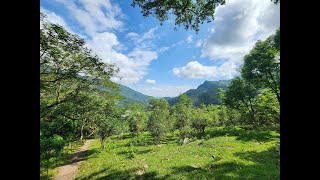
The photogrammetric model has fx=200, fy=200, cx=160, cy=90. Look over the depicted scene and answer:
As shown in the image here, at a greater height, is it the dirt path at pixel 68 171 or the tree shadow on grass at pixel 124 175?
the tree shadow on grass at pixel 124 175

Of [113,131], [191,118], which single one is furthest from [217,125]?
[113,131]

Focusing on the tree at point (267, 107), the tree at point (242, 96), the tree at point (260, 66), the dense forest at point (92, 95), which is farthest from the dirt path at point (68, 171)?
the tree at point (242, 96)

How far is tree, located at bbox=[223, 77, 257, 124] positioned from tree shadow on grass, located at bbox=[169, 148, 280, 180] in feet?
87.9

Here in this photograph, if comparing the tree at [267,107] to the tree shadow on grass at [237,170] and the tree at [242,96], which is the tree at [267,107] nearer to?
the tree at [242,96]

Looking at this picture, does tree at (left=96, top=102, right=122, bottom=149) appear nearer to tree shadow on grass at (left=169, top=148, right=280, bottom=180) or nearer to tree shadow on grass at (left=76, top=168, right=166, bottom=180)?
tree shadow on grass at (left=76, top=168, right=166, bottom=180)

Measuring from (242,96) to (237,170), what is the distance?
106ft

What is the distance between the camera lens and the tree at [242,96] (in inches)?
1711

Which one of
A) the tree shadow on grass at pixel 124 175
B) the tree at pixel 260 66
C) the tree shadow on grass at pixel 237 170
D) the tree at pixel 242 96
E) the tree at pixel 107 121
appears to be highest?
the tree at pixel 260 66

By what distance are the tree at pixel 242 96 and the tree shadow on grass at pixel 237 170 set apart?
2680 cm
